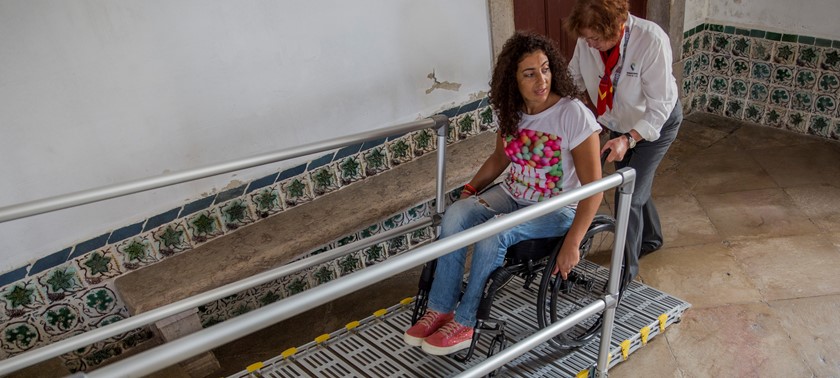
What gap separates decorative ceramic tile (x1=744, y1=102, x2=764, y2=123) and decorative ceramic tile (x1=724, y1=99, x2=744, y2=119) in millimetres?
42

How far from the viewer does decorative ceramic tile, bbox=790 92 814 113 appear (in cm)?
470

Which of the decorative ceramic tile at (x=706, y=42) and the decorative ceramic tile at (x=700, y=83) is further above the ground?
the decorative ceramic tile at (x=706, y=42)

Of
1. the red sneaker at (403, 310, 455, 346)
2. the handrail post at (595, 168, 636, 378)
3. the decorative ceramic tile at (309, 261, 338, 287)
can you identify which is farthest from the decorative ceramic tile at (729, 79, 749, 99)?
the red sneaker at (403, 310, 455, 346)

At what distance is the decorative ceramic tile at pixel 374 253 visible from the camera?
3.83 meters

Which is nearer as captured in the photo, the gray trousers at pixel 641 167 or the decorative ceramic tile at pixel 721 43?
the gray trousers at pixel 641 167

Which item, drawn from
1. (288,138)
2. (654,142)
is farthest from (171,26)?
(654,142)

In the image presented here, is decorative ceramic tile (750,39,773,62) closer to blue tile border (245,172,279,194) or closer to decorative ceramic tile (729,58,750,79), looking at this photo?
decorative ceramic tile (729,58,750,79)

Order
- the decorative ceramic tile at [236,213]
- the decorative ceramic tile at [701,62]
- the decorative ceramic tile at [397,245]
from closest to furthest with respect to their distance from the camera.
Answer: the decorative ceramic tile at [236,213], the decorative ceramic tile at [397,245], the decorative ceramic tile at [701,62]

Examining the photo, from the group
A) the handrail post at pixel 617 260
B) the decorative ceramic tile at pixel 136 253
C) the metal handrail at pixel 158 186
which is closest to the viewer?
the metal handrail at pixel 158 186

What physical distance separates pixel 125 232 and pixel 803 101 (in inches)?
171

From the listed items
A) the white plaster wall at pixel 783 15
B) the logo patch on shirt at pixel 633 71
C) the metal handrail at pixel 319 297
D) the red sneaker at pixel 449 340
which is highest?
the logo patch on shirt at pixel 633 71

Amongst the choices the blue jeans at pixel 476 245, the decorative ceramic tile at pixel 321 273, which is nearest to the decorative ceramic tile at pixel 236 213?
the decorative ceramic tile at pixel 321 273

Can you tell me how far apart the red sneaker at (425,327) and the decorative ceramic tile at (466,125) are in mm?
1557

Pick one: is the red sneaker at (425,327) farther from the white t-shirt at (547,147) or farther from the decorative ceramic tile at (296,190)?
the decorative ceramic tile at (296,190)
